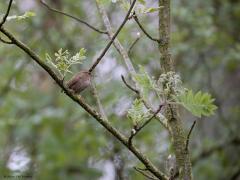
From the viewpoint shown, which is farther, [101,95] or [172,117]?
[101,95]

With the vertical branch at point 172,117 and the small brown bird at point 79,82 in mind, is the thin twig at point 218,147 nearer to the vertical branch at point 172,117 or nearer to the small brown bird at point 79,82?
the vertical branch at point 172,117

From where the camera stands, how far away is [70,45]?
4.22m

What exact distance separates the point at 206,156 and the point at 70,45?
128 centimetres

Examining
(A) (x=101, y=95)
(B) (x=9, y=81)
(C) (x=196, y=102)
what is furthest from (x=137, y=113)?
(B) (x=9, y=81)

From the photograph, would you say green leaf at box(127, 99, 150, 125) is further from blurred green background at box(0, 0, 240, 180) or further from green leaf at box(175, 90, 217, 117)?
blurred green background at box(0, 0, 240, 180)

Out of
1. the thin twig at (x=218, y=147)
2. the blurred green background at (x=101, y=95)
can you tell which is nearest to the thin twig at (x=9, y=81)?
the blurred green background at (x=101, y=95)

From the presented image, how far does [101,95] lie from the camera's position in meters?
3.62

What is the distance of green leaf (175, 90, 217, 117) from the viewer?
1.47m

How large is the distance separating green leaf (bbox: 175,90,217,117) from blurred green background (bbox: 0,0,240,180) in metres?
1.70

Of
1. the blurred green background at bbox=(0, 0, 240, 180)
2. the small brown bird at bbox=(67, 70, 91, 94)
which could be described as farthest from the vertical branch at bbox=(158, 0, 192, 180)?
the blurred green background at bbox=(0, 0, 240, 180)

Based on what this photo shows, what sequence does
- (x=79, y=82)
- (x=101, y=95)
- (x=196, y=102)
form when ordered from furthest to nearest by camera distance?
(x=101, y=95)
(x=79, y=82)
(x=196, y=102)

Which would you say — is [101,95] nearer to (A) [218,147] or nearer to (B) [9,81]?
(B) [9,81]

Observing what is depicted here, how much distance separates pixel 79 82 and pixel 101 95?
2.01m

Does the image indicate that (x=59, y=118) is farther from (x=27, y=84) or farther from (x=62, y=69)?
(x=62, y=69)
